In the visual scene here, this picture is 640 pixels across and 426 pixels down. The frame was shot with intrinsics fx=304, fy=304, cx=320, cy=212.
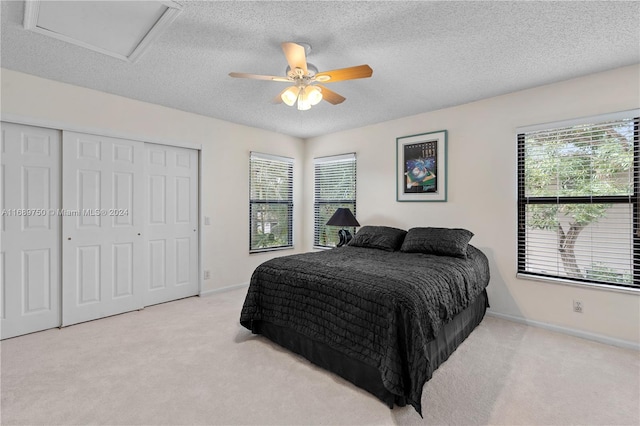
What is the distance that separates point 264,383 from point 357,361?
67 centimetres

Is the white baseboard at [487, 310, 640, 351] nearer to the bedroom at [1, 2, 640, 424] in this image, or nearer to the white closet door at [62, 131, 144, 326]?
the bedroom at [1, 2, 640, 424]

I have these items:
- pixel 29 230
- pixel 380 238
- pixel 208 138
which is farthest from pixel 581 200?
pixel 29 230

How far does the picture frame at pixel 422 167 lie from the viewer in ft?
12.5

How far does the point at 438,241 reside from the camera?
3.21 m

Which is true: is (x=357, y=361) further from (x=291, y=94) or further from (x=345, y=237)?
(x=345, y=237)

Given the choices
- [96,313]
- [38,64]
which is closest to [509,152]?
[38,64]

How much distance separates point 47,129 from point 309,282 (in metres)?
3.02

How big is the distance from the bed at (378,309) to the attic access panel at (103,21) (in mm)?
2020

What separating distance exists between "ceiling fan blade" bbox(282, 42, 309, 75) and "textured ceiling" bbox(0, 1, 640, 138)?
7.2 inches

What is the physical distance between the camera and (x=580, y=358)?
2.46 m

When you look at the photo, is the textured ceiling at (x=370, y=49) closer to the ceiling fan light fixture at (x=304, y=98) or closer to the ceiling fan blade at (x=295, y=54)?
the ceiling fan blade at (x=295, y=54)

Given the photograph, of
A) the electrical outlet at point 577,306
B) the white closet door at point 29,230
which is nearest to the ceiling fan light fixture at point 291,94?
the white closet door at point 29,230

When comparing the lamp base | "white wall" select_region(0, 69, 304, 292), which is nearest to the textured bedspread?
the lamp base

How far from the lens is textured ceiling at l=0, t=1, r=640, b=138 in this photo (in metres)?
1.93
